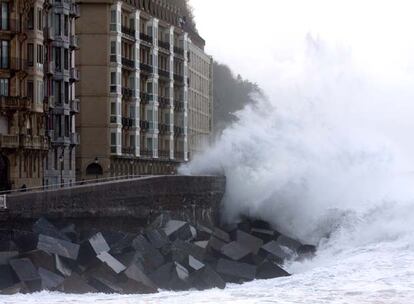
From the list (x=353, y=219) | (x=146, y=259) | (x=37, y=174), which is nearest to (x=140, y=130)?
(x=37, y=174)

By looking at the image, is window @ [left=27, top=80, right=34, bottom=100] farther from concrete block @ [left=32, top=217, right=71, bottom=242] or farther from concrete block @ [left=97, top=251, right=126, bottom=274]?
concrete block @ [left=97, top=251, right=126, bottom=274]

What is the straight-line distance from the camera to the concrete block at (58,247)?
37750 mm

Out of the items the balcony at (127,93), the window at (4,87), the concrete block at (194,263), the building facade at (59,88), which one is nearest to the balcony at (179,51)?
the balcony at (127,93)

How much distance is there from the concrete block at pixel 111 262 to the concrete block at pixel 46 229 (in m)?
3.09

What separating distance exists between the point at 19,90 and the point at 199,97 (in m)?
55.9

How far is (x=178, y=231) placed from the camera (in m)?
43.7

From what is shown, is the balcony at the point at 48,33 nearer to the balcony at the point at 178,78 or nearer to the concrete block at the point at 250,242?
the concrete block at the point at 250,242

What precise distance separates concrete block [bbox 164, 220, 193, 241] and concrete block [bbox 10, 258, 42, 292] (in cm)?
848

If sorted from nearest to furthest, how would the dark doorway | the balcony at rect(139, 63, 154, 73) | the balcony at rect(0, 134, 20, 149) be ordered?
the balcony at rect(0, 134, 20, 149) → the dark doorway → the balcony at rect(139, 63, 154, 73)

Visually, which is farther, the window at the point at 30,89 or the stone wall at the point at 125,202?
the window at the point at 30,89

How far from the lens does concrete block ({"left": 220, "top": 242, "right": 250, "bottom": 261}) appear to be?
41344 millimetres

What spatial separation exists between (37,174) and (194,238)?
1806 centimetres

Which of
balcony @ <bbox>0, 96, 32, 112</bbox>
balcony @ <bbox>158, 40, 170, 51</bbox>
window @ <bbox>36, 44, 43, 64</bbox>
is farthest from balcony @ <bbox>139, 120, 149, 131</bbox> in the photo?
balcony @ <bbox>0, 96, 32, 112</bbox>

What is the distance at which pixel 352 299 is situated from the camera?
31875 millimetres
